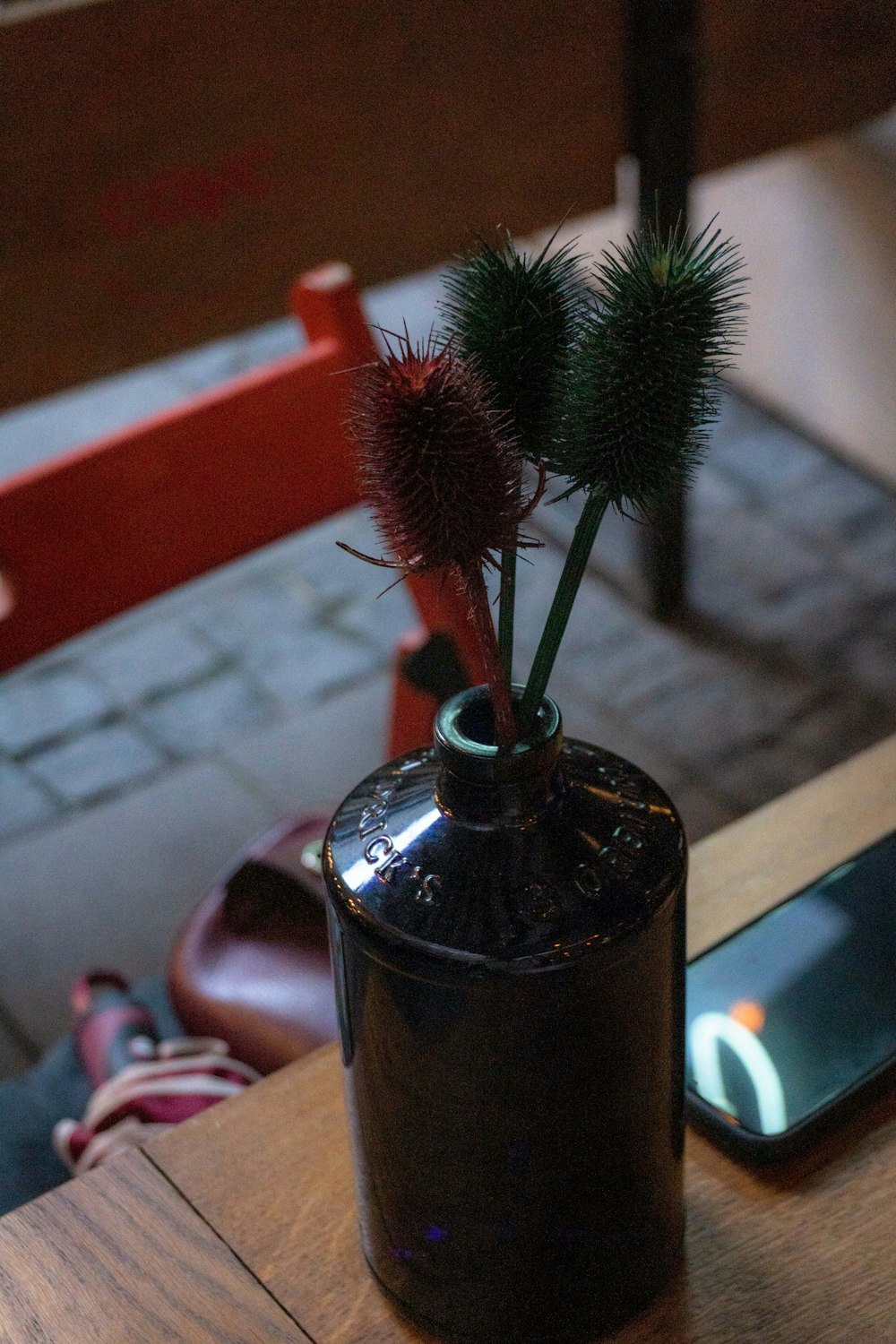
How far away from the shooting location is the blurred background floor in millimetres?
1822

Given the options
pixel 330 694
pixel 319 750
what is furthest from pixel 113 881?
pixel 330 694

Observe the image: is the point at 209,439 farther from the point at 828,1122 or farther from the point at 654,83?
the point at 654,83

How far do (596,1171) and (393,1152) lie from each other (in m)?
0.08

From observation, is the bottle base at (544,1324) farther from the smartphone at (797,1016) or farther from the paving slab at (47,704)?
the paving slab at (47,704)

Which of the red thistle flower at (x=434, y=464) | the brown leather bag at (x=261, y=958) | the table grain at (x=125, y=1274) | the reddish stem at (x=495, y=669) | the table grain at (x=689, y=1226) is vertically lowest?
the brown leather bag at (x=261, y=958)

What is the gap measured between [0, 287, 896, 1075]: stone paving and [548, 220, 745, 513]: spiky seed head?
4.45 ft

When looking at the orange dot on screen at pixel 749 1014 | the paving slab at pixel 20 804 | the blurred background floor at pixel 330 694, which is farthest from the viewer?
the paving slab at pixel 20 804

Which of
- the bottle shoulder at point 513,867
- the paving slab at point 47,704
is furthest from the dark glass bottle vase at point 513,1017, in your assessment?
the paving slab at point 47,704

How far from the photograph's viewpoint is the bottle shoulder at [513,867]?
1.52ft

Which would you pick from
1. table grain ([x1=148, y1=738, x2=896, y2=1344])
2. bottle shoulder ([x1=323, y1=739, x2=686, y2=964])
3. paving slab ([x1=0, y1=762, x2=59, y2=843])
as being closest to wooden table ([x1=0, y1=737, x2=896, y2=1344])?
table grain ([x1=148, y1=738, x2=896, y2=1344])

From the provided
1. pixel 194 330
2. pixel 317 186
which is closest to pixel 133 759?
pixel 194 330

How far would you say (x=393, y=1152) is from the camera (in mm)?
520

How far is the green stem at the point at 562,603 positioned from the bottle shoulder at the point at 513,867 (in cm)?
3

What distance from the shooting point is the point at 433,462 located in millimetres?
407
